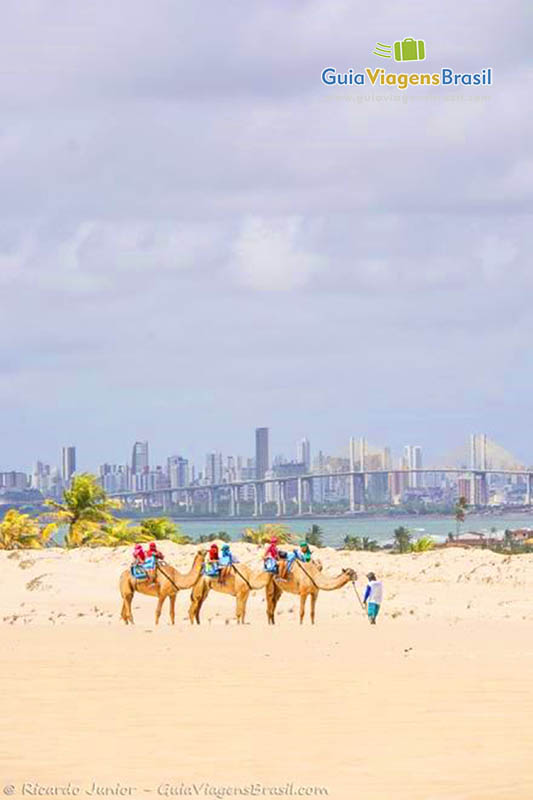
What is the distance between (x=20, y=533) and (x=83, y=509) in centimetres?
211

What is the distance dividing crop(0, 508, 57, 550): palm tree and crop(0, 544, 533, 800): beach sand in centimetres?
1519

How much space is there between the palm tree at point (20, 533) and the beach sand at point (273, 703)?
15193 mm

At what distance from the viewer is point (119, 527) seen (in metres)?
50.5

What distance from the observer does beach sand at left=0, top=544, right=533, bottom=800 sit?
42.1 ft

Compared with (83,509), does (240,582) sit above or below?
below

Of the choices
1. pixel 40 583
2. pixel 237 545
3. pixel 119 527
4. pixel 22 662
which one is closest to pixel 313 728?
pixel 22 662

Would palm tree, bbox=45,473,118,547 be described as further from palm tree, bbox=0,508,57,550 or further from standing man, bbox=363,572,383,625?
standing man, bbox=363,572,383,625

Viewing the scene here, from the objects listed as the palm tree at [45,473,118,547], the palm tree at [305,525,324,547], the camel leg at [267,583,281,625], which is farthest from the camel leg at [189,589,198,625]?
the palm tree at [305,525,324,547]

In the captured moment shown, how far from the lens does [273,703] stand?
690 inches

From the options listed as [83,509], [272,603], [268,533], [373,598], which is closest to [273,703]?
[272,603]

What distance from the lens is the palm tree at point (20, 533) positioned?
50188 millimetres

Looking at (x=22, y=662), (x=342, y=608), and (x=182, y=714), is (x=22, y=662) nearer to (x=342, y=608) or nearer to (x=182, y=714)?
(x=182, y=714)

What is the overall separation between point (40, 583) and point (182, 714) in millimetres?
24009

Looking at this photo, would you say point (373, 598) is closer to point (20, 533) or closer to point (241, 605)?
point (241, 605)
